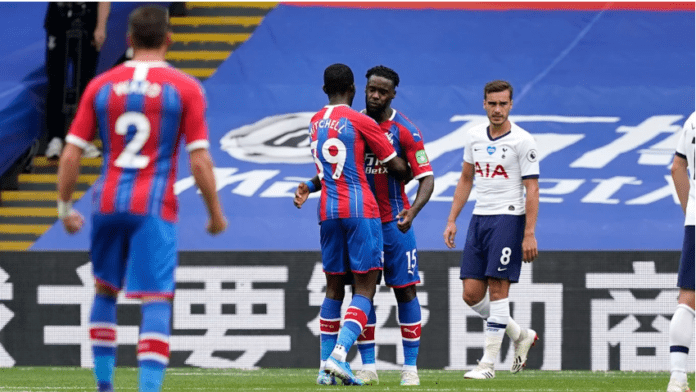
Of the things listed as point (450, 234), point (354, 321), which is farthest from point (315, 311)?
point (354, 321)

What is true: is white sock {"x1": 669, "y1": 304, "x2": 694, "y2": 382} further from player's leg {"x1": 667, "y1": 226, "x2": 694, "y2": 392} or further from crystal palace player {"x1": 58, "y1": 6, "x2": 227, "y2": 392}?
crystal palace player {"x1": 58, "y1": 6, "x2": 227, "y2": 392}

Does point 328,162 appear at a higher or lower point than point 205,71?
lower

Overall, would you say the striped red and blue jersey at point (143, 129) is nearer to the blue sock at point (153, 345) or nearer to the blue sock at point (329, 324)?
the blue sock at point (153, 345)

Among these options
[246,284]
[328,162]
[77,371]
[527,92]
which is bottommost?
[77,371]

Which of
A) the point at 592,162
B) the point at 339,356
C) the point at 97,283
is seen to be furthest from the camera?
→ the point at 592,162

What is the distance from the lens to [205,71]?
14484mm

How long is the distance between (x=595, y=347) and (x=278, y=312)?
271 cm

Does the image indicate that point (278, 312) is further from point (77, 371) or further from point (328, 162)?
point (328, 162)

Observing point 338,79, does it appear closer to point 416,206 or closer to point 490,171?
point 416,206

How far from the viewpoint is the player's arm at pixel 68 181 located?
4570mm

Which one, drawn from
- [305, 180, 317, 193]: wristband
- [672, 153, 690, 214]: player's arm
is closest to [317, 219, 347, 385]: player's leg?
[305, 180, 317, 193]: wristband

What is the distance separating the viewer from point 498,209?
7.75 meters

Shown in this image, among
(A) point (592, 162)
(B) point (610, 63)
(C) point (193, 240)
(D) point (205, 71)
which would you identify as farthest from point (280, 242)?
(B) point (610, 63)

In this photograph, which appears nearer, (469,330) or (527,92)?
(469,330)
